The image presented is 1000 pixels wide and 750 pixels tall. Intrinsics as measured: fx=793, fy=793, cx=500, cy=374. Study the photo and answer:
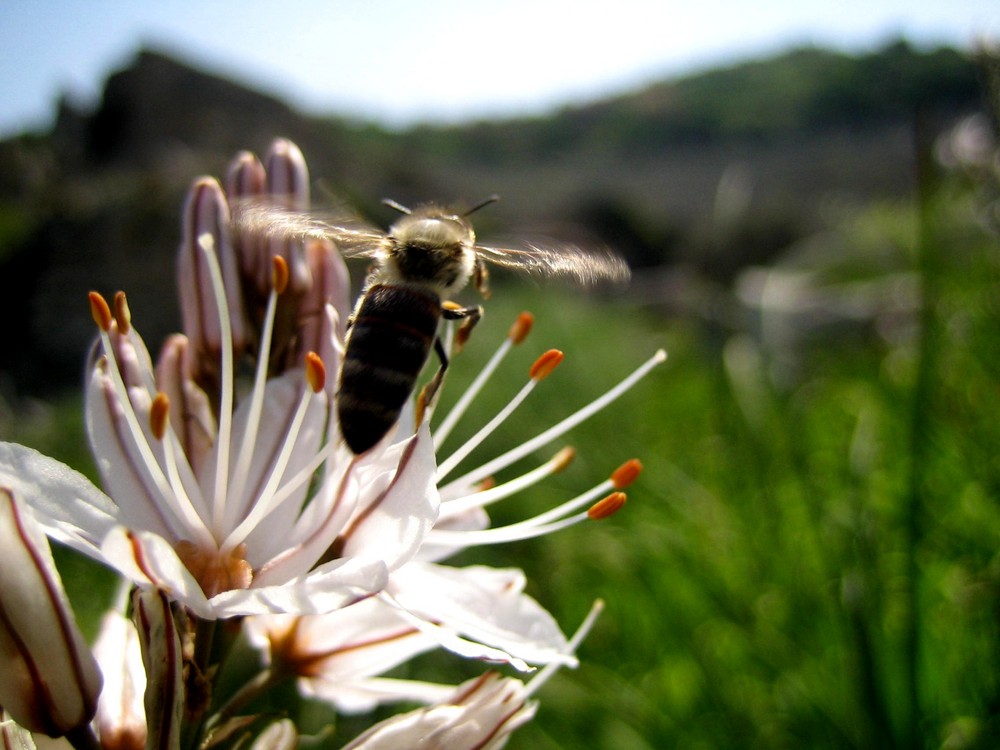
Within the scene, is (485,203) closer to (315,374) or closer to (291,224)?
(291,224)

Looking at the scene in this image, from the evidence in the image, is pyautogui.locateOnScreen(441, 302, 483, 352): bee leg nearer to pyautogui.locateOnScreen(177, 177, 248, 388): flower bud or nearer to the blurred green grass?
pyautogui.locateOnScreen(177, 177, 248, 388): flower bud

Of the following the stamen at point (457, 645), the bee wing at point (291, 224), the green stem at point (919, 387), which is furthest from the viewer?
the green stem at point (919, 387)

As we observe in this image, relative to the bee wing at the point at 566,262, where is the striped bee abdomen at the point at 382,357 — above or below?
below

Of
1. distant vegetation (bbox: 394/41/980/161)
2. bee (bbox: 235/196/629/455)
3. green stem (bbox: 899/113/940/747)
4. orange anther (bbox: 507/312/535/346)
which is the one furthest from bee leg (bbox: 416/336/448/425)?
distant vegetation (bbox: 394/41/980/161)

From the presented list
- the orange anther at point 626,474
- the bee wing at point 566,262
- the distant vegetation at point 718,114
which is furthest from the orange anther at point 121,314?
the distant vegetation at point 718,114

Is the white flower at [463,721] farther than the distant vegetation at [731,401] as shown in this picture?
No

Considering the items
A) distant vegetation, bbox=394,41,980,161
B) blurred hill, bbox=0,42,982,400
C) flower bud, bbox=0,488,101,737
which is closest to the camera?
flower bud, bbox=0,488,101,737

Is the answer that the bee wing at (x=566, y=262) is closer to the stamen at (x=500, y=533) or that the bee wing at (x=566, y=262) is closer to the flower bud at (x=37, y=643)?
the stamen at (x=500, y=533)
